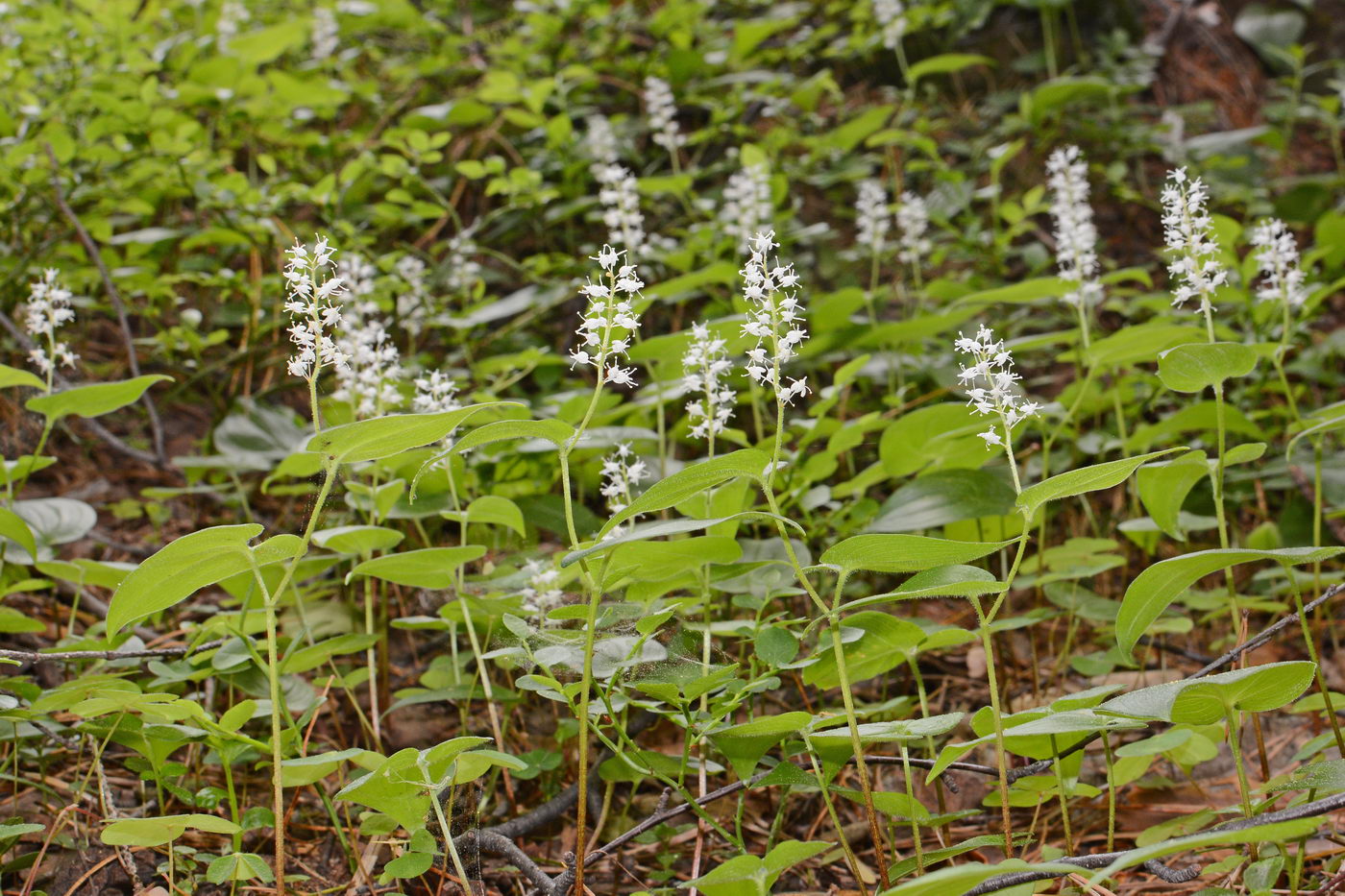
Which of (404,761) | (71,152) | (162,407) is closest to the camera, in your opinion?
(404,761)

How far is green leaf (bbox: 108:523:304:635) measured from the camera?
1237mm

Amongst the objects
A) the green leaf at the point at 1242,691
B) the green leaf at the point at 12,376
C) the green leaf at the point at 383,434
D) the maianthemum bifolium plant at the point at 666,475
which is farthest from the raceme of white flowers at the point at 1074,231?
the green leaf at the point at 12,376

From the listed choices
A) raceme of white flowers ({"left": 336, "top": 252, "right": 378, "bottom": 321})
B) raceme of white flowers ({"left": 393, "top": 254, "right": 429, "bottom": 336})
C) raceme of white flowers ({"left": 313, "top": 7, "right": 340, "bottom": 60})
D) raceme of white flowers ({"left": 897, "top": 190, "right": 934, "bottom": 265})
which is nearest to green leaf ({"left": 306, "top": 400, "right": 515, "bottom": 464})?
raceme of white flowers ({"left": 336, "top": 252, "right": 378, "bottom": 321})

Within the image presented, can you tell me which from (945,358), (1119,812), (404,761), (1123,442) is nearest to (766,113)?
(945,358)

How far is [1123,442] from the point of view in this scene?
2.29 metres

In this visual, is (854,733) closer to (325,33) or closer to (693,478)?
(693,478)

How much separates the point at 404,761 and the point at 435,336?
256 centimetres

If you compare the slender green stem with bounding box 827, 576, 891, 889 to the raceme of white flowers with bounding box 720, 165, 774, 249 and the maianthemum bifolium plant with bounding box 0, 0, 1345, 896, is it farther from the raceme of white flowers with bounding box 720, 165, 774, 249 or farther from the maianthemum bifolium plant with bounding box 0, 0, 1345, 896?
the raceme of white flowers with bounding box 720, 165, 774, 249

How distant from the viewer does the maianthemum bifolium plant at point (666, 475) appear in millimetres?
1389

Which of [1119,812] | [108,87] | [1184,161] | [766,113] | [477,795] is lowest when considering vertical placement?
[1119,812]

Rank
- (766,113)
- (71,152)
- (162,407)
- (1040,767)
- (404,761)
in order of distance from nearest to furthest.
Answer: (404,761), (1040,767), (71,152), (162,407), (766,113)

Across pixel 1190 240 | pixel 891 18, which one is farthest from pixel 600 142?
pixel 1190 240

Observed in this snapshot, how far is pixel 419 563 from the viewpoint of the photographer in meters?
1.60

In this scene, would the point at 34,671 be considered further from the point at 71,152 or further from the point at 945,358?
the point at 945,358
